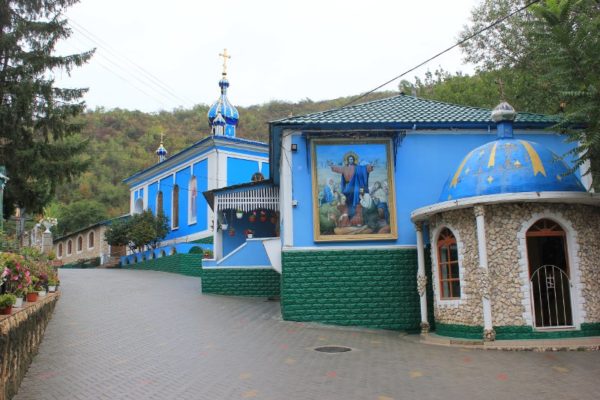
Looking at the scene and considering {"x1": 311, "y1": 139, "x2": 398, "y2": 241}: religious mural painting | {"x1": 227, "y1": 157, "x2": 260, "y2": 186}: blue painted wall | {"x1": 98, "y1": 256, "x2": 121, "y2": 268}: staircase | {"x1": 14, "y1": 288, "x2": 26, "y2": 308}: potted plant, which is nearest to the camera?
{"x1": 14, "y1": 288, "x2": 26, "y2": 308}: potted plant

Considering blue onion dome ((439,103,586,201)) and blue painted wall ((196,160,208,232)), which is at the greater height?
blue painted wall ((196,160,208,232))

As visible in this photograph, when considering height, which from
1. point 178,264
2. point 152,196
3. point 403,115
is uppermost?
point 152,196

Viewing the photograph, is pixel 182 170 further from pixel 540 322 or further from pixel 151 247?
pixel 540 322

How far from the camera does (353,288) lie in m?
13.8

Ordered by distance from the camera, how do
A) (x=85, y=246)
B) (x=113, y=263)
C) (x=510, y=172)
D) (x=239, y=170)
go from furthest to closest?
(x=85, y=246), (x=113, y=263), (x=239, y=170), (x=510, y=172)

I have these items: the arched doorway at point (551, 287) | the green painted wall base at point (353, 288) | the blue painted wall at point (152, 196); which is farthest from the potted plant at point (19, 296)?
the blue painted wall at point (152, 196)

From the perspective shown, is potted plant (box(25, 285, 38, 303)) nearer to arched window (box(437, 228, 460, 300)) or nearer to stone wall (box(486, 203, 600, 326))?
arched window (box(437, 228, 460, 300))

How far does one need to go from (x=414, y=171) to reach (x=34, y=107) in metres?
12.5

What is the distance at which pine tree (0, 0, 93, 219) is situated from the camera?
59.3 feet

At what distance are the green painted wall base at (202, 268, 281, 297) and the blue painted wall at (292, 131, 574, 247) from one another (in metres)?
4.97

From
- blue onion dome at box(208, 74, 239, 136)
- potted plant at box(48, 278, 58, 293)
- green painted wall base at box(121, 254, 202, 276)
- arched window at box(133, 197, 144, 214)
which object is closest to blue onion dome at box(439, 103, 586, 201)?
potted plant at box(48, 278, 58, 293)

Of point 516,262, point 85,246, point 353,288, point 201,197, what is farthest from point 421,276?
point 85,246

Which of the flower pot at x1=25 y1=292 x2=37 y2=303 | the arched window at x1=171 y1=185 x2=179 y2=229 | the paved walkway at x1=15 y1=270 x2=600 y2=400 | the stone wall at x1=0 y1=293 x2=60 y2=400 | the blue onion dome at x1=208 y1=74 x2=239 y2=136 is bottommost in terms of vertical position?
the paved walkway at x1=15 y1=270 x2=600 y2=400

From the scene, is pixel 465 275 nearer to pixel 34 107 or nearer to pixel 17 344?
pixel 17 344
